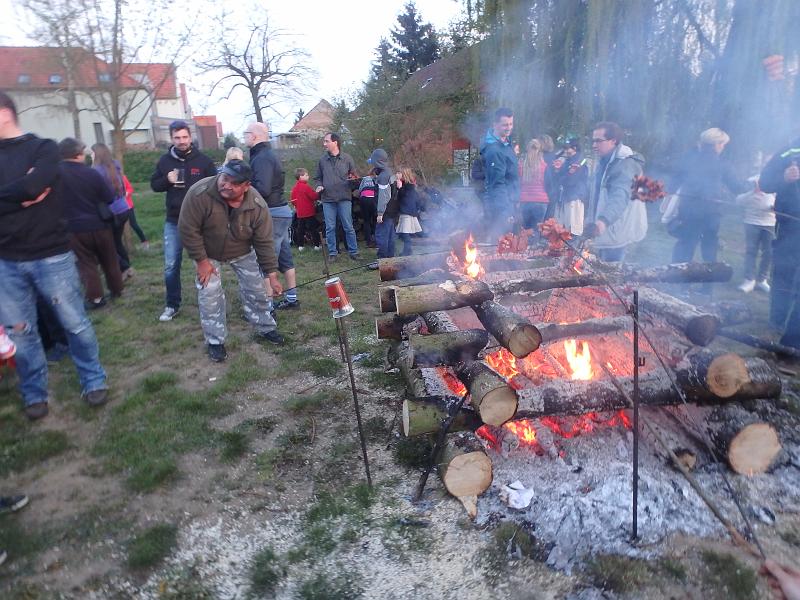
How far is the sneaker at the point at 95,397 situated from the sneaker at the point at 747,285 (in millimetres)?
7545

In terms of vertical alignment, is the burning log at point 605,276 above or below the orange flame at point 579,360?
above

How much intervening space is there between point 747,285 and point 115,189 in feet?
28.9

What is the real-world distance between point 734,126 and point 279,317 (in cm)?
723

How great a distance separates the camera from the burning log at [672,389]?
131 inches

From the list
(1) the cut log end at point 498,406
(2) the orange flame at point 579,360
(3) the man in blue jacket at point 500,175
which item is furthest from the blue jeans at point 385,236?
(1) the cut log end at point 498,406

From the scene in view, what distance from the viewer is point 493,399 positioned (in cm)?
316

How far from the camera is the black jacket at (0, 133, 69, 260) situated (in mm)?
3609

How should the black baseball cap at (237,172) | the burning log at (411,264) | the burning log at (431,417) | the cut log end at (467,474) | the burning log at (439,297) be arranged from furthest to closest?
the burning log at (411,264) → the black baseball cap at (237,172) → the burning log at (439,297) → the burning log at (431,417) → the cut log end at (467,474)

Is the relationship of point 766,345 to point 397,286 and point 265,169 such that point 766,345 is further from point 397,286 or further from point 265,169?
point 265,169

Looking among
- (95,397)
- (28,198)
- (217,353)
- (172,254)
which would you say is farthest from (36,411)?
(172,254)

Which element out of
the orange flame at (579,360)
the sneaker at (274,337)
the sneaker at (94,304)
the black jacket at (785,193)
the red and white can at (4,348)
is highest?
the black jacket at (785,193)

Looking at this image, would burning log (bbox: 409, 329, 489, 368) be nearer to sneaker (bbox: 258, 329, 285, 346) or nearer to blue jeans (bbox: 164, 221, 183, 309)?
sneaker (bbox: 258, 329, 285, 346)

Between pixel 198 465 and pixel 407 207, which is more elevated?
pixel 407 207

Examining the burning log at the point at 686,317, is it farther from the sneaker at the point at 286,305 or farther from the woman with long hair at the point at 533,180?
the sneaker at the point at 286,305
